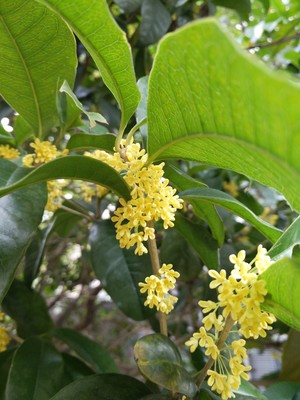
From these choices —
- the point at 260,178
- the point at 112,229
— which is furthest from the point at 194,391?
the point at 112,229

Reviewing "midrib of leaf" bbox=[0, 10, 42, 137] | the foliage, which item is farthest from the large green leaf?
"midrib of leaf" bbox=[0, 10, 42, 137]

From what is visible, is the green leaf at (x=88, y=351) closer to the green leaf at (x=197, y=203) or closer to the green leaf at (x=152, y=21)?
the green leaf at (x=197, y=203)

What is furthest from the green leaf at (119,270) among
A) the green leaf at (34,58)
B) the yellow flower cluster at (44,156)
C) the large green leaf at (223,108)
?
the large green leaf at (223,108)

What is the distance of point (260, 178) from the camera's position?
0.55 meters

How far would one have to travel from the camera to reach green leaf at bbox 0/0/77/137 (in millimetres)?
657

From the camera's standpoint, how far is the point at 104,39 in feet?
1.89

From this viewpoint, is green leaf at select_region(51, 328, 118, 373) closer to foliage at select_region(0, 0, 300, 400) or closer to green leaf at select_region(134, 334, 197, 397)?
foliage at select_region(0, 0, 300, 400)

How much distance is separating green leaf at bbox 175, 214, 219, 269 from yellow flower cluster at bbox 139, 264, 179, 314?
0.23 m

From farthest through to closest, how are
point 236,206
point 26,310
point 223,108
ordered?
point 26,310
point 236,206
point 223,108

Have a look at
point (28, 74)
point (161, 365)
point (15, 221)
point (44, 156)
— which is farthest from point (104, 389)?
point (28, 74)

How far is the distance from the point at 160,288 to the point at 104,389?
0.18 metres

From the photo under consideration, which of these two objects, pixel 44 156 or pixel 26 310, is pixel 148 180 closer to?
pixel 44 156

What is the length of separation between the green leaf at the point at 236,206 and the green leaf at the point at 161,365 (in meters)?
0.20

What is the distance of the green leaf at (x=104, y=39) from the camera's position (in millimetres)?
542
